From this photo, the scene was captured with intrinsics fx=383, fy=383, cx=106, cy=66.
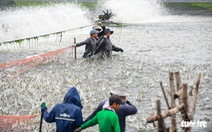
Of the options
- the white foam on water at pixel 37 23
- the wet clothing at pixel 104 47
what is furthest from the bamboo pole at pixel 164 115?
the white foam on water at pixel 37 23

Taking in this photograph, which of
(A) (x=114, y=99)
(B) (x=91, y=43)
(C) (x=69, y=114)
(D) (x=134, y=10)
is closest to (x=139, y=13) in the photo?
(D) (x=134, y=10)

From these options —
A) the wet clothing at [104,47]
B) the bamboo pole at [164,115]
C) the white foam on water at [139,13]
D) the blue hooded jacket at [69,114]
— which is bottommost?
the white foam on water at [139,13]

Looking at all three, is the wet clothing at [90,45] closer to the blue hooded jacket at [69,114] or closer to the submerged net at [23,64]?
the submerged net at [23,64]

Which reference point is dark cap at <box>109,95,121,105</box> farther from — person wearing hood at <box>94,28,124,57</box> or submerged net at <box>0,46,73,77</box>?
person wearing hood at <box>94,28,124,57</box>

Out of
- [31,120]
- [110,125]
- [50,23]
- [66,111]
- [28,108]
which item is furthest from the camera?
[50,23]

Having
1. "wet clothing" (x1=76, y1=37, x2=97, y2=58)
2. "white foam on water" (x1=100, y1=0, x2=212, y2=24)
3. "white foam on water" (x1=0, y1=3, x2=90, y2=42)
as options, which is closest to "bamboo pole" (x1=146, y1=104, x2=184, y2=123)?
"wet clothing" (x1=76, y1=37, x2=97, y2=58)

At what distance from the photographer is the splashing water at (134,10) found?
198 feet

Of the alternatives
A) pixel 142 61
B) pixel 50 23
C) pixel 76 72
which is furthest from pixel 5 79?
pixel 50 23

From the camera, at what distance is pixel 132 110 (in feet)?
24.7

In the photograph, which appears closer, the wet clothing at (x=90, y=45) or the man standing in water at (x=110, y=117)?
the man standing in water at (x=110, y=117)

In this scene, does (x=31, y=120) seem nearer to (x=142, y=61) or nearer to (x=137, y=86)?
(x=137, y=86)

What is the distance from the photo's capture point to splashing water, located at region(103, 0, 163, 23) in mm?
60375

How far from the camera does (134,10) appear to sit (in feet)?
222

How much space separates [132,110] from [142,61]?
13021 millimetres
